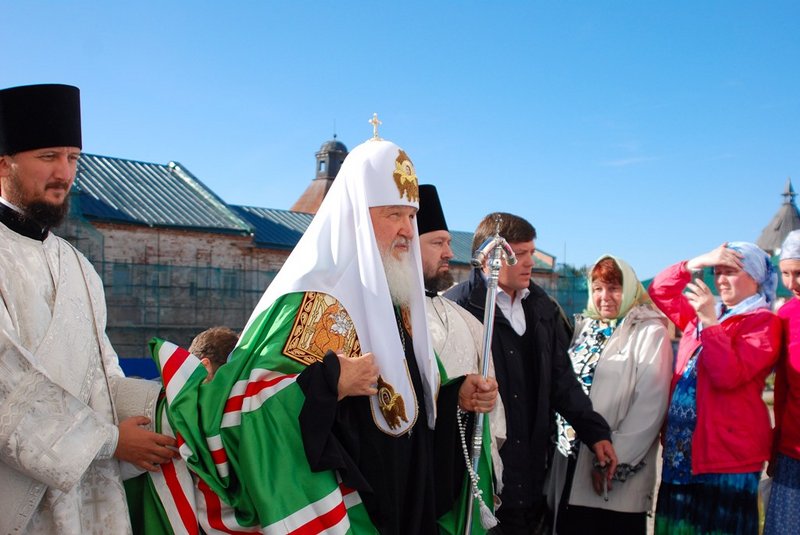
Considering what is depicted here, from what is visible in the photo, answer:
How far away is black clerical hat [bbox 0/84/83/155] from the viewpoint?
254 centimetres

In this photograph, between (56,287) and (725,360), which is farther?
(725,360)

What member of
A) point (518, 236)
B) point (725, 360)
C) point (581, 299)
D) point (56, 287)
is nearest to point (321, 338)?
point (56, 287)

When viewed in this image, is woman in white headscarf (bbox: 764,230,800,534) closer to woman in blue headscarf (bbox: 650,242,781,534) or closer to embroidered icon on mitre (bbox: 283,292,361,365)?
woman in blue headscarf (bbox: 650,242,781,534)

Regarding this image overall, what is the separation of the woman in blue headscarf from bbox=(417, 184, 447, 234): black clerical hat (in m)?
1.43

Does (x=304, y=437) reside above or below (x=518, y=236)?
below

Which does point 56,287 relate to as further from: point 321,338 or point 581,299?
point 581,299

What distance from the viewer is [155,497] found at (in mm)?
2607

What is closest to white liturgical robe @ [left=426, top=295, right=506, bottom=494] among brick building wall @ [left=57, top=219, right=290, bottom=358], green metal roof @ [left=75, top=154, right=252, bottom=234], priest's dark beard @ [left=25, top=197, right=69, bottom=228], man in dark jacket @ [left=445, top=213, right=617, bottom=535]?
man in dark jacket @ [left=445, top=213, right=617, bottom=535]

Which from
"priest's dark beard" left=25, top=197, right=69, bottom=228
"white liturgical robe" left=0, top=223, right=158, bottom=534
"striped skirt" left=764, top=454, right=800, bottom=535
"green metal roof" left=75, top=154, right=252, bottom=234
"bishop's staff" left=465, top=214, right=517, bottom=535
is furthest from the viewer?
"green metal roof" left=75, top=154, right=252, bottom=234

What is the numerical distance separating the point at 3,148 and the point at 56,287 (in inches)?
20.2

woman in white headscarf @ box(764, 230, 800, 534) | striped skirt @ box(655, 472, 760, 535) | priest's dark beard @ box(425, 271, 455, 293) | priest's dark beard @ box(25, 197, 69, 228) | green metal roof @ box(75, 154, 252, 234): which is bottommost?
striped skirt @ box(655, 472, 760, 535)

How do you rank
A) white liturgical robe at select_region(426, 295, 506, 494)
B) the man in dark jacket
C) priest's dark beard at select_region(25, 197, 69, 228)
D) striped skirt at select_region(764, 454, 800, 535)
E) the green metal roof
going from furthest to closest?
the green metal roof → the man in dark jacket → striped skirt at select_region(764, 454, 800, 535) → white liturgical robe at select_region(426, 295, 506, 494) → priest's dark beard at select_region(25, 197, 69, 228)

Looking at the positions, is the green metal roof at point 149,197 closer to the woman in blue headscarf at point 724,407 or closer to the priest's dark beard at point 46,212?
the priest's dark beard at point 46,212

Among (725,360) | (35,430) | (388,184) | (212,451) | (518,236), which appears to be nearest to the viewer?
(35,430)
